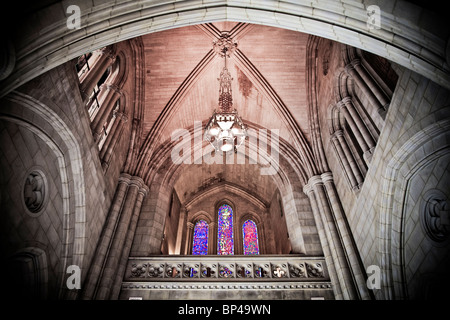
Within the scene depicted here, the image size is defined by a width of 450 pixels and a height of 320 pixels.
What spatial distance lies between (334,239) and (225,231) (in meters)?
6.81

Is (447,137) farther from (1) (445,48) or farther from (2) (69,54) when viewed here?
(2) (69,54)

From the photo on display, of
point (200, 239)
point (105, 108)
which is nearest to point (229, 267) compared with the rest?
point (105, 108)

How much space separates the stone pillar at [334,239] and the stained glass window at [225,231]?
4.74m

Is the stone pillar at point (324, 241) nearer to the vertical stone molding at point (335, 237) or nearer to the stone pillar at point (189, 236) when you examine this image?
the vertical stone molding at point (335, 237)

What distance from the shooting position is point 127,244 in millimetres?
8141

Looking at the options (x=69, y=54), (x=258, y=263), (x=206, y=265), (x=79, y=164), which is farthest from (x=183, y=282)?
(x=69, y=54)

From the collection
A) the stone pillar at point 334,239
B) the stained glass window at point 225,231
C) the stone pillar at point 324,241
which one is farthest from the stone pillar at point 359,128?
the stained glass window at point 225,231

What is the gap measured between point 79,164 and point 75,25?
3.20m

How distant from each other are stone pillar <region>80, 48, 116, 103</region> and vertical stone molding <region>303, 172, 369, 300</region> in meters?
6.35

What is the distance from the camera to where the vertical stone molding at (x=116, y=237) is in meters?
6.79

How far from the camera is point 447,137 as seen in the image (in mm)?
4777

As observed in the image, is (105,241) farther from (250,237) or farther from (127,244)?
(250,237)

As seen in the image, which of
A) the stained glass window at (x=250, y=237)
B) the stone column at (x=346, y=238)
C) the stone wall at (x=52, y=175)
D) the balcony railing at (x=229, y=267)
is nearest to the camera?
the stone wall at (x=52, y=175)

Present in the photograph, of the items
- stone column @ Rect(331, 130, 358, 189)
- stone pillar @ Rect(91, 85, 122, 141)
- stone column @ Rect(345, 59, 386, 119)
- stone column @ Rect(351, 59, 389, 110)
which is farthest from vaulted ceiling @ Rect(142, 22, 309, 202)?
stone column @ Rect(351, 59, 389, 110)
